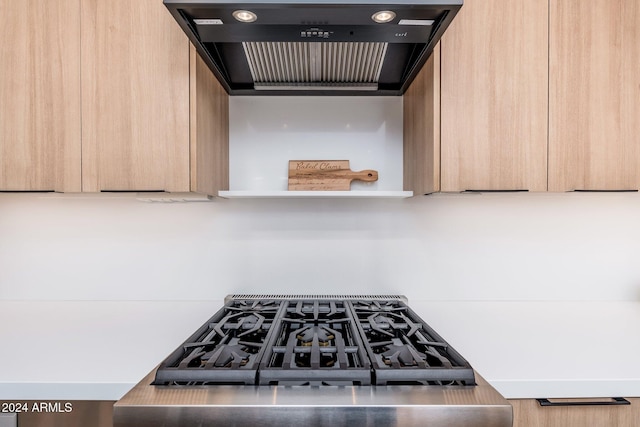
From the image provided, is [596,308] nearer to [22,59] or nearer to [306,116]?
[306,116]

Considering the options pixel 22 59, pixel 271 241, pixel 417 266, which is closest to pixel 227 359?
pixel 271 241

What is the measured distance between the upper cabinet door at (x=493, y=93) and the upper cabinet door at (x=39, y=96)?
1.26 metres

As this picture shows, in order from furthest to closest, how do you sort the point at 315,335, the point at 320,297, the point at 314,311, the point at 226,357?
the point at 320,297 → the point at 314,311 → the point at 315,335 → the point at 226,357

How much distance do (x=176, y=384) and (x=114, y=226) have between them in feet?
3.31

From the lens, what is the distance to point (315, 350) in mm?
901

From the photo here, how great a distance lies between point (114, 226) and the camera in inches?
61.2

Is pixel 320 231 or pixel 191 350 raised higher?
pixel 320 231

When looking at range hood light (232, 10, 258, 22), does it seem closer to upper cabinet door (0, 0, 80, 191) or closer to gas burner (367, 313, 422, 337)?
upper cabinet door (0, 0, 80, 191)

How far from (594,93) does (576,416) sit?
40.6 inches

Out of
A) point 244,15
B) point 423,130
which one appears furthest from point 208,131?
Result: point 423,130

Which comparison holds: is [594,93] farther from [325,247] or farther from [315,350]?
[315,350]

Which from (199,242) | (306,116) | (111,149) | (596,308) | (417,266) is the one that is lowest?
(596,308)

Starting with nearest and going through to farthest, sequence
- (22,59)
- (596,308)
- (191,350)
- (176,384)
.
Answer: (176,384) → (191,350) → (22,59) → (596,308)

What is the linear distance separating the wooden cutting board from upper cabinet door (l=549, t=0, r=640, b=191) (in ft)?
2.34
